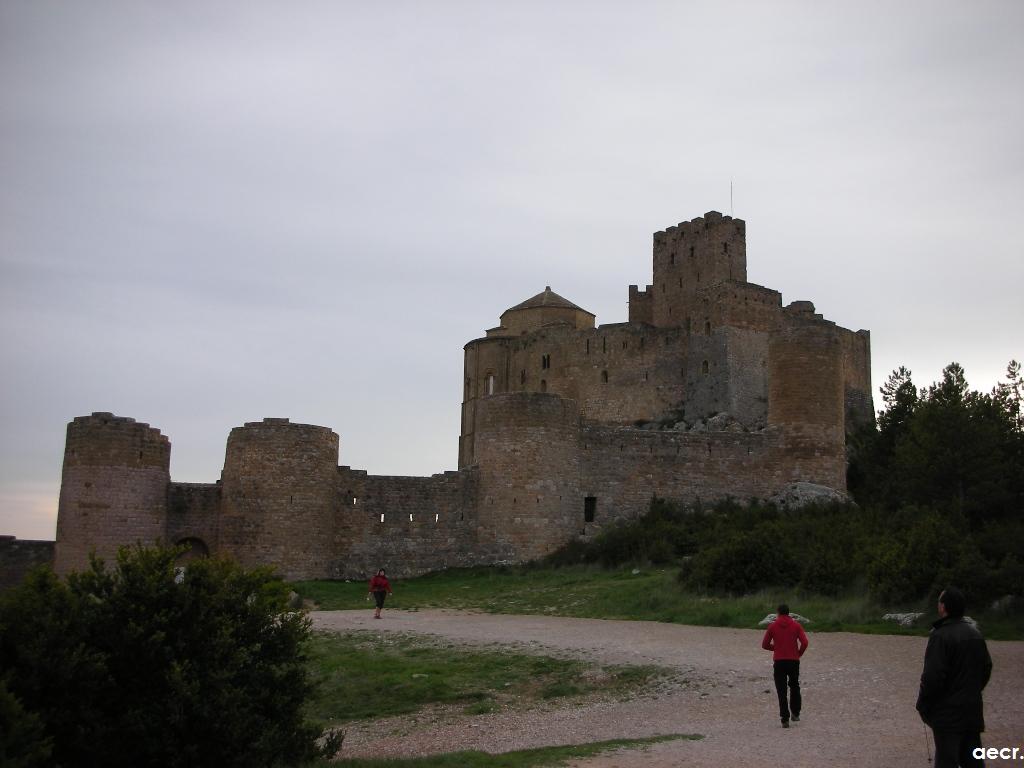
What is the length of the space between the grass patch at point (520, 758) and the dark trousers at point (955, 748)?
3402 millimetres

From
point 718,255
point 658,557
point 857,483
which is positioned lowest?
point 658,557

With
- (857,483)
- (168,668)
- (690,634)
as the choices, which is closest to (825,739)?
(168,668)

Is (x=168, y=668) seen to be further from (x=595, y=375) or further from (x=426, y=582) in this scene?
(x=595, y=375)

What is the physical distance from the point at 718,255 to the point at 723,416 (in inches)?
326

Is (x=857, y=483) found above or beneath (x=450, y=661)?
above

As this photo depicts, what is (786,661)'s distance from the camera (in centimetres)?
1170

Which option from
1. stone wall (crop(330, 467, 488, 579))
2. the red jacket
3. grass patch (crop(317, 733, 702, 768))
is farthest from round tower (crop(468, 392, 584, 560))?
grass patch (crop(317, 733, 702, 768))

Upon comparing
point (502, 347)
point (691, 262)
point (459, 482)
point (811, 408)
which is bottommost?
point (459, 482)

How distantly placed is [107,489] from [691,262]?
28019 mm

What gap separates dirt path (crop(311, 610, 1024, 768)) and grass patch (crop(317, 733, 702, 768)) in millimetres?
337

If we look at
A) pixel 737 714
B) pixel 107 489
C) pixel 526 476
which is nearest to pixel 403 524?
pixel 526 476

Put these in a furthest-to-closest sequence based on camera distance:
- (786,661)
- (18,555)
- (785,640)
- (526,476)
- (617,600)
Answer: (526,476), (18,555), (617,600), (785,640), (786,661)

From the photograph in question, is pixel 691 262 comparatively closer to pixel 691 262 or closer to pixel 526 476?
pixel 691 262

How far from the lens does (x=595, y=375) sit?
47.2 metres
